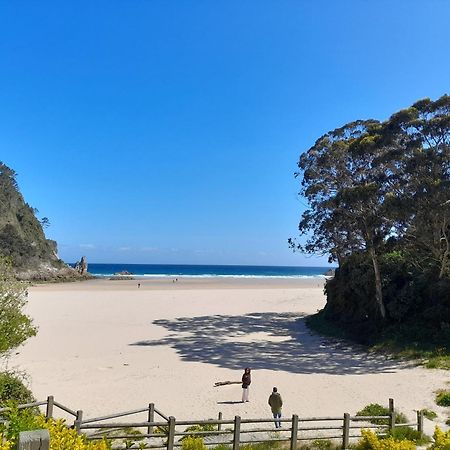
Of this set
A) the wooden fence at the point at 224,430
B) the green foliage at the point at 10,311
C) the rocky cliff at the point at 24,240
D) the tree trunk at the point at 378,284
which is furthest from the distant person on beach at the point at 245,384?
the rocky cliff at the point at 24,240

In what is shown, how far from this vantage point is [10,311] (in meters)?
12.5

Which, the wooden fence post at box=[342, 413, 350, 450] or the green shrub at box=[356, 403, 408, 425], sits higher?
the wooden fence post at box=[342, 413, 350, 450]

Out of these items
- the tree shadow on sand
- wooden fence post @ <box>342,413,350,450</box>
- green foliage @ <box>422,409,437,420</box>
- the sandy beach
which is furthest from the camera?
the tree shadow on sand

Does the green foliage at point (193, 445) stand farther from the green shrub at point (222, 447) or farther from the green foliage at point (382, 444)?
the green foliage at point (382, 444)

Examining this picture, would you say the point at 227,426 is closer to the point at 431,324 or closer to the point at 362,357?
the point at 362,357

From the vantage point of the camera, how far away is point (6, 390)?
12328 millimetres

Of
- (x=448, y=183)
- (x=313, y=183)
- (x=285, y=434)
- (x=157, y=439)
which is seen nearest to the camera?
(x=157, y=439)

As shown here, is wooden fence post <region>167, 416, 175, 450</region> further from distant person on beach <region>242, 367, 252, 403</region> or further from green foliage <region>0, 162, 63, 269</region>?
green foliage <region>0, 162, 63, 269</region>

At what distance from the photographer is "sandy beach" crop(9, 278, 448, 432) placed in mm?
15338

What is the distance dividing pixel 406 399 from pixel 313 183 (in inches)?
722

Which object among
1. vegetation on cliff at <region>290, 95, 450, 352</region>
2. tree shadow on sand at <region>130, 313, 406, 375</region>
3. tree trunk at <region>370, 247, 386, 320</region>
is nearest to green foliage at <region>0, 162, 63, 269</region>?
tree shadow on sand at <region>130, 313, 406, 375</region>

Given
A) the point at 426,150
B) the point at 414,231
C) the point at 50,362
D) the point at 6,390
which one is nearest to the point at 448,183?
the point at 426,150

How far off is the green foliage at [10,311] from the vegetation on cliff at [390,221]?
16884 millimetres

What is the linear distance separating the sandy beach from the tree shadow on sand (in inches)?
2.3
